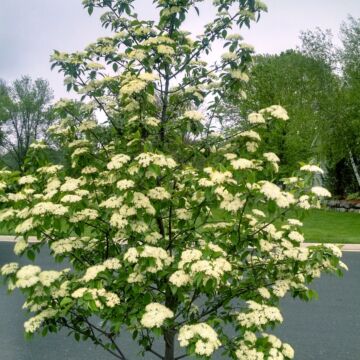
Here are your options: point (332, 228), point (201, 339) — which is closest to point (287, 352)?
point (201, 339)

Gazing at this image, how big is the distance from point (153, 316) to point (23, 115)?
2103 inches

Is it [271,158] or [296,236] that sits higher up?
[271,158]

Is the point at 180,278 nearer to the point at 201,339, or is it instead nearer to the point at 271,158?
the point at 201,339

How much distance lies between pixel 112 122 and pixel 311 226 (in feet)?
57.7

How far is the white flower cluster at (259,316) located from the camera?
3479 millimetres

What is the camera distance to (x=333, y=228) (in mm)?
19484

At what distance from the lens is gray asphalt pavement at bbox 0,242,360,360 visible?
623 centimetres

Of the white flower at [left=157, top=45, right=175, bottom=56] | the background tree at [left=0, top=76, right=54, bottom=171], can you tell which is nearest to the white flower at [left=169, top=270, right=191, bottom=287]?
the white flower at [left=157, top=45, right=175, bottom=56]

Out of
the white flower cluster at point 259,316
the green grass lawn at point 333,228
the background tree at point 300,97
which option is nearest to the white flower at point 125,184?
the white flower cluster at point 259,316

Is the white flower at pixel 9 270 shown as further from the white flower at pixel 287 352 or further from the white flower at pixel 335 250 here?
the white flower at pixel 335 250

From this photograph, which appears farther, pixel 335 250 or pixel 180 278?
pixel 335 250

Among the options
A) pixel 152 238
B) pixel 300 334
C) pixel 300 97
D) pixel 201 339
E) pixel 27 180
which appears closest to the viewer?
pixel 201 339

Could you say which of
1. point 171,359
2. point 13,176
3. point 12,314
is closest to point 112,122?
point 13,176

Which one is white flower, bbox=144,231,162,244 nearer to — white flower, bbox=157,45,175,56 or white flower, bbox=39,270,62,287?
white flower, bbox=39,270,62,287
